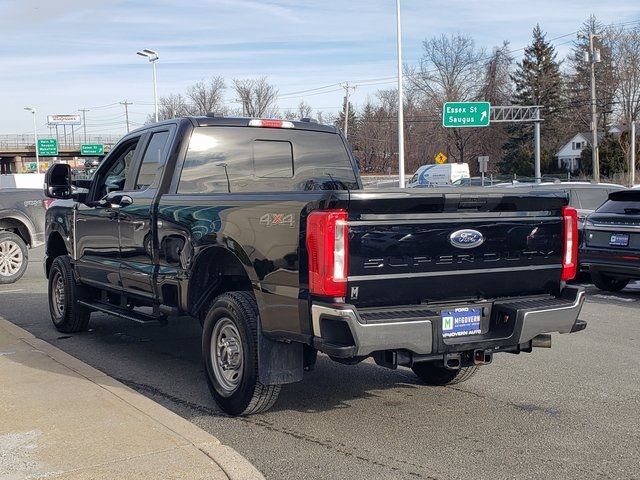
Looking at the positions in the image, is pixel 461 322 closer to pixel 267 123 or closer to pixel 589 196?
pixel 267 123

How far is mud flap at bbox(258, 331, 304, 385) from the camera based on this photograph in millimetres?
5445

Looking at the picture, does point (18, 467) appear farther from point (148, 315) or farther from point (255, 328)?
point (148, 315)

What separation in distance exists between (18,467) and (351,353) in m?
2.07

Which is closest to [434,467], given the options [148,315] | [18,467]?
[18,467]

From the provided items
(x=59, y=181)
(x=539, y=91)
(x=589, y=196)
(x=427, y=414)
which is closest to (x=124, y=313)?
(x=59, y=181)

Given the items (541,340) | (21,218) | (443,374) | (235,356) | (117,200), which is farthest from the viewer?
(21,218)

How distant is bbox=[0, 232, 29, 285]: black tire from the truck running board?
5810 mm

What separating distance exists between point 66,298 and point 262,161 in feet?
10.3

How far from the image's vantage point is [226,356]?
593 cm

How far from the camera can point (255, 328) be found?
552 centimetres

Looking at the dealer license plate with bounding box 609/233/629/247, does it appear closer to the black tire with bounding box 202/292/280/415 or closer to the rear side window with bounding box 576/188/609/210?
the rear side window with bounding box 576/188/609/210

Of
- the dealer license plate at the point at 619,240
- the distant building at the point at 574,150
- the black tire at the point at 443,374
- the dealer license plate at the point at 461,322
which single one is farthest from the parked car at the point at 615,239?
the distant building at the point at 574,150

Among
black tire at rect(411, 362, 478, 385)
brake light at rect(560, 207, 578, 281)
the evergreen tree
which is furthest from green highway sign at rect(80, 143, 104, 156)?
brake light at rect(560, 207, 578, 281)

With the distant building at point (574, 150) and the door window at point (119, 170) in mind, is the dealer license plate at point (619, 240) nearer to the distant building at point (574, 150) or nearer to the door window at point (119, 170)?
the door window at point (119, 170)
